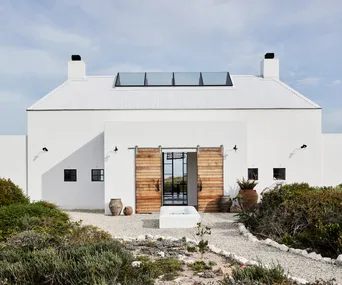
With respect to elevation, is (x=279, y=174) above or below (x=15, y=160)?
below

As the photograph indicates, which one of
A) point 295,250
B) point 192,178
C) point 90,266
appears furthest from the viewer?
point 192,178

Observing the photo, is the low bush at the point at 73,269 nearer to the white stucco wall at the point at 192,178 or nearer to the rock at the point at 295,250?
the rock at the point at 295,250

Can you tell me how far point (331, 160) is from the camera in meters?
17.6

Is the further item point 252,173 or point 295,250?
point 252,173

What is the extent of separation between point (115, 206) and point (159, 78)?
8281 millimetres

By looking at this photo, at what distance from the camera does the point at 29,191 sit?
1702cm

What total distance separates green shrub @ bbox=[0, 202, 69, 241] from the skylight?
35.1ft

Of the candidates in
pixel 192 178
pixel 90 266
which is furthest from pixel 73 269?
pixel 192 178

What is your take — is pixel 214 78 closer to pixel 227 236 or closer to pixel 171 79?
pixel 171 79

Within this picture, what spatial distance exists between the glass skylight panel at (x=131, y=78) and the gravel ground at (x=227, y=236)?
7664 mm

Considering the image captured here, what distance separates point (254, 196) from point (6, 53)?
11416mm

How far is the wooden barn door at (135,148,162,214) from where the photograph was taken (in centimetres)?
1509

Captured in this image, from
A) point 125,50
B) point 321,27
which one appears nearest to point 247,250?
point 321,27

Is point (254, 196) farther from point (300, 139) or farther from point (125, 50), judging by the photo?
point (125, 50)
